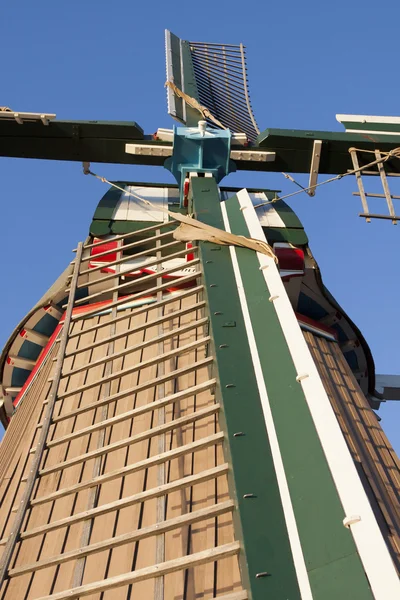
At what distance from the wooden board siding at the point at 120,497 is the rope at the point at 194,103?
3345 mm

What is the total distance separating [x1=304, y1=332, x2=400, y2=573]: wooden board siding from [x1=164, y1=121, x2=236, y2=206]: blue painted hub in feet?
6.23

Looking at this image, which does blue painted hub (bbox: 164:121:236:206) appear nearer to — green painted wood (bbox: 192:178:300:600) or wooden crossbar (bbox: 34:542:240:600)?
green painted wood (bbox: 192:178:300:600)

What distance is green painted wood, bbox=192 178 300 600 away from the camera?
2486 mm

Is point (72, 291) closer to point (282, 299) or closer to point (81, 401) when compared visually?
point (81, 401)

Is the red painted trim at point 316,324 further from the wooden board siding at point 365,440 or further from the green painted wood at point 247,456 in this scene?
the green painted wood at point 247,456

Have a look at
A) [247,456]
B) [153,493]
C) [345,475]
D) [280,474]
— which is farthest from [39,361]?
[345,475]

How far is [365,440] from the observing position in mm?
5598

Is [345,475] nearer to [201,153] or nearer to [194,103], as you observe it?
[201,153]

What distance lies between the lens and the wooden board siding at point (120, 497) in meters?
3.57

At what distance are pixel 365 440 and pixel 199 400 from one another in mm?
1272

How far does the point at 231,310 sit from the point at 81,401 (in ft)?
4.94

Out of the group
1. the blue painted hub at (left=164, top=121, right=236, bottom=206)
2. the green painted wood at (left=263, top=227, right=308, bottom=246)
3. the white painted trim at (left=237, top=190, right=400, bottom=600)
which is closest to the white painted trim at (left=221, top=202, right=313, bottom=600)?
the white painted trim at (left=237, top=190, right=400, bottom=600)

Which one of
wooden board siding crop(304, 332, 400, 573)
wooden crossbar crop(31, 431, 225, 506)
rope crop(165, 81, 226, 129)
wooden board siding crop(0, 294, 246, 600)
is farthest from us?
rope crop(165, 81, 226, 129)

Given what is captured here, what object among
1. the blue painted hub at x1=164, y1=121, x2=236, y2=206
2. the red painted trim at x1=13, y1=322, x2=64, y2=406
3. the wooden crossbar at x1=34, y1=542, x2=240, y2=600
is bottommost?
the wooden crossbar at x1=34, y1=542, x2=240, y2=600
